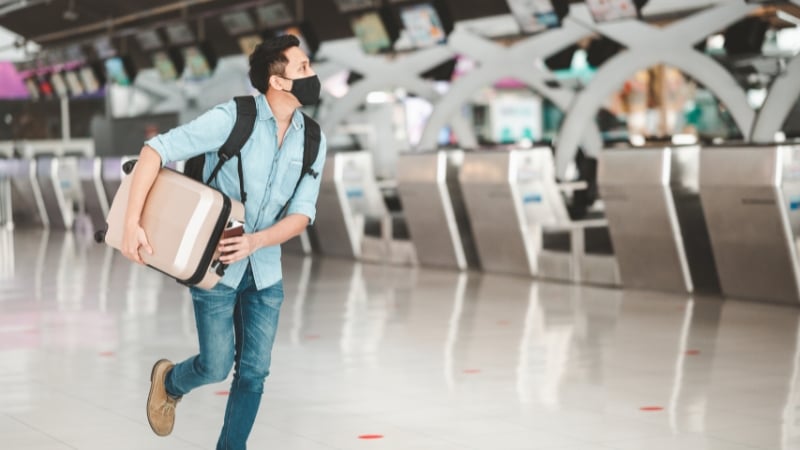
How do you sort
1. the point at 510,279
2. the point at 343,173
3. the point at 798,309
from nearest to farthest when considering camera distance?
1. the point at 798,309
2. the point at 510,279
3. the point at 343,173

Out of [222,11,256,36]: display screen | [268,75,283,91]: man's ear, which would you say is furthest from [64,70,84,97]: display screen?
[268,75,283,91]: man's ear

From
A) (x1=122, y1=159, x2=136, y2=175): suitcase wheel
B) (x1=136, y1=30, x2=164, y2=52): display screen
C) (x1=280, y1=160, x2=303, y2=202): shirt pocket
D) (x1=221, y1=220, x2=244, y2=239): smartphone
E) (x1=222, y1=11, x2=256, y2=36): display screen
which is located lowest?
(x1=136, y1=30, x2=164, y2=52): display screen

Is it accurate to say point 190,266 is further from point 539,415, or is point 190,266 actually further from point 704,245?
point 704,245

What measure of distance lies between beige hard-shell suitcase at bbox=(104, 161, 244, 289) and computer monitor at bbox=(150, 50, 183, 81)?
2045 cm

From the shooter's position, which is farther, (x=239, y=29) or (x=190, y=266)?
(x=239, y=29)

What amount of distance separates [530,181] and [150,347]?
20.0 ft

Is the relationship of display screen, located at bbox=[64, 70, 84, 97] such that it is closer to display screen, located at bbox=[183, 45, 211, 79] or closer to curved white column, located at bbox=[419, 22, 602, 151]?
display screen, located at bbox=[183, 45, 211, 79]

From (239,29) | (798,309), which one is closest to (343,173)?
(239,29)

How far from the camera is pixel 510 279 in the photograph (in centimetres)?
1412

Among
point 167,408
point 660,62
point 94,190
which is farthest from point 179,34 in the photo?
point 167,408

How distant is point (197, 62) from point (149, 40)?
167cm

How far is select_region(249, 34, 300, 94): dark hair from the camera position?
15.9 ft

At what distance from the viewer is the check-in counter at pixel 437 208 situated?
1526 centimetres

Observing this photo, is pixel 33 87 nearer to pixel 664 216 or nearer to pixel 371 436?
pixel 664 216
